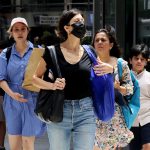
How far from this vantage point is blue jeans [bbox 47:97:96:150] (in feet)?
13.7

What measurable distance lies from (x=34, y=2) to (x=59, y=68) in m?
6.88

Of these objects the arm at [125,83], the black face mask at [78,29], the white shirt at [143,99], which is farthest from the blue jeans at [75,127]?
the white shirt at [143,99]

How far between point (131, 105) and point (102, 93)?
745 mm

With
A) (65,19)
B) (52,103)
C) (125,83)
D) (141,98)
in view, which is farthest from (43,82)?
(141,98)

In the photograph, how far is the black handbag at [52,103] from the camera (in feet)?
13.5

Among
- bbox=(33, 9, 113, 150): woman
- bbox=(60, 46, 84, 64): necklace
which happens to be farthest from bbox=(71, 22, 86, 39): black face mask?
bbox=(60, 46, 84, 64): necklace

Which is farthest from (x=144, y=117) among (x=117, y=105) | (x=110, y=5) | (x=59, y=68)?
(x=110, y=5)

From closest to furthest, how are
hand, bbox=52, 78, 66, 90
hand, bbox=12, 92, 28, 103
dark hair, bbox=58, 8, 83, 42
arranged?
hand, bbox=52, 78, 66, 90, dark hair, bbox=58, 8, 83, 42, hand, bbox=12, 92, 28, 103

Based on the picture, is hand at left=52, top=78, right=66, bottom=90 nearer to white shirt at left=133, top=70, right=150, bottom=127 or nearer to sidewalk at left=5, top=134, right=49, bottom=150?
white shirt at left=133, top=70, right=150, bottom=127

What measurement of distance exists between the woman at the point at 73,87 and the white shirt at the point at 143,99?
1299mm

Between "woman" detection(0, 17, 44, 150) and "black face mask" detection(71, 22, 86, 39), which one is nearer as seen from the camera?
"black face mask" detection(71, 22, 86, 39)

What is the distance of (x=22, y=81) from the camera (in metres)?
5.45

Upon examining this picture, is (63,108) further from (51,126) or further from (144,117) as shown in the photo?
(144,117)

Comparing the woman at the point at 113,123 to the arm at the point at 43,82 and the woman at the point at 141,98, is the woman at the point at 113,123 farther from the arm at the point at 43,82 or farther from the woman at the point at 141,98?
the arm at the point at 43,82
